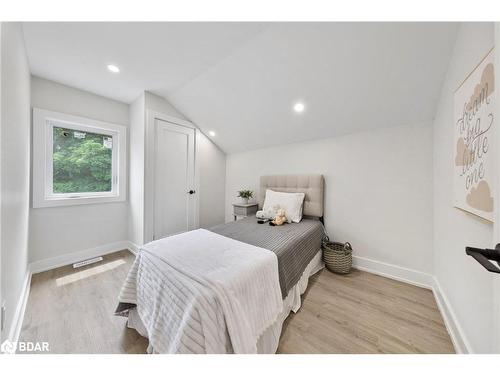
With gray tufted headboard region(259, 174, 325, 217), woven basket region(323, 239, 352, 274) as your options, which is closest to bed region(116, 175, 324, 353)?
woven basket region(323, 239, 352, 274)

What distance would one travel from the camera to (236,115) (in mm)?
2672

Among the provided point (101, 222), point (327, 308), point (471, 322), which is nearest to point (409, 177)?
point (471, 322)

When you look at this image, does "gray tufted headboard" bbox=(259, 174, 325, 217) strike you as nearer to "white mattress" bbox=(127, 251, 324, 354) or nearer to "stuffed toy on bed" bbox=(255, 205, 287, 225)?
"stuffed toy on bed" bbox=(255, 205, 287, 225)

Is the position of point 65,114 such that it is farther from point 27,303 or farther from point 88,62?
point 27,303

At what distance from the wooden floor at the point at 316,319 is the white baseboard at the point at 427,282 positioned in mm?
61

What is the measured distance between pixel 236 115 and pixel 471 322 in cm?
296

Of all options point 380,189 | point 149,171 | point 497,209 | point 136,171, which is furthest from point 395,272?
point 136,171

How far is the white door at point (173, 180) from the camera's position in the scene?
8.86ft

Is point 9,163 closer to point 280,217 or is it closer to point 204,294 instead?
point 204,294

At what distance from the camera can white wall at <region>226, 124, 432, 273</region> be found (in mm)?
1919

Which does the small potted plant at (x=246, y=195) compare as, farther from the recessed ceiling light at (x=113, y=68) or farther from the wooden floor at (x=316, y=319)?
the recessed ceiling light at (x=113, y=68)

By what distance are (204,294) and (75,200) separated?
267 cm

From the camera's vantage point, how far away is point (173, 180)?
2900 millimetres

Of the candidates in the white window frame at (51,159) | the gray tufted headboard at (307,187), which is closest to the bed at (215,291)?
the gray tufted headboard at (307,187)
